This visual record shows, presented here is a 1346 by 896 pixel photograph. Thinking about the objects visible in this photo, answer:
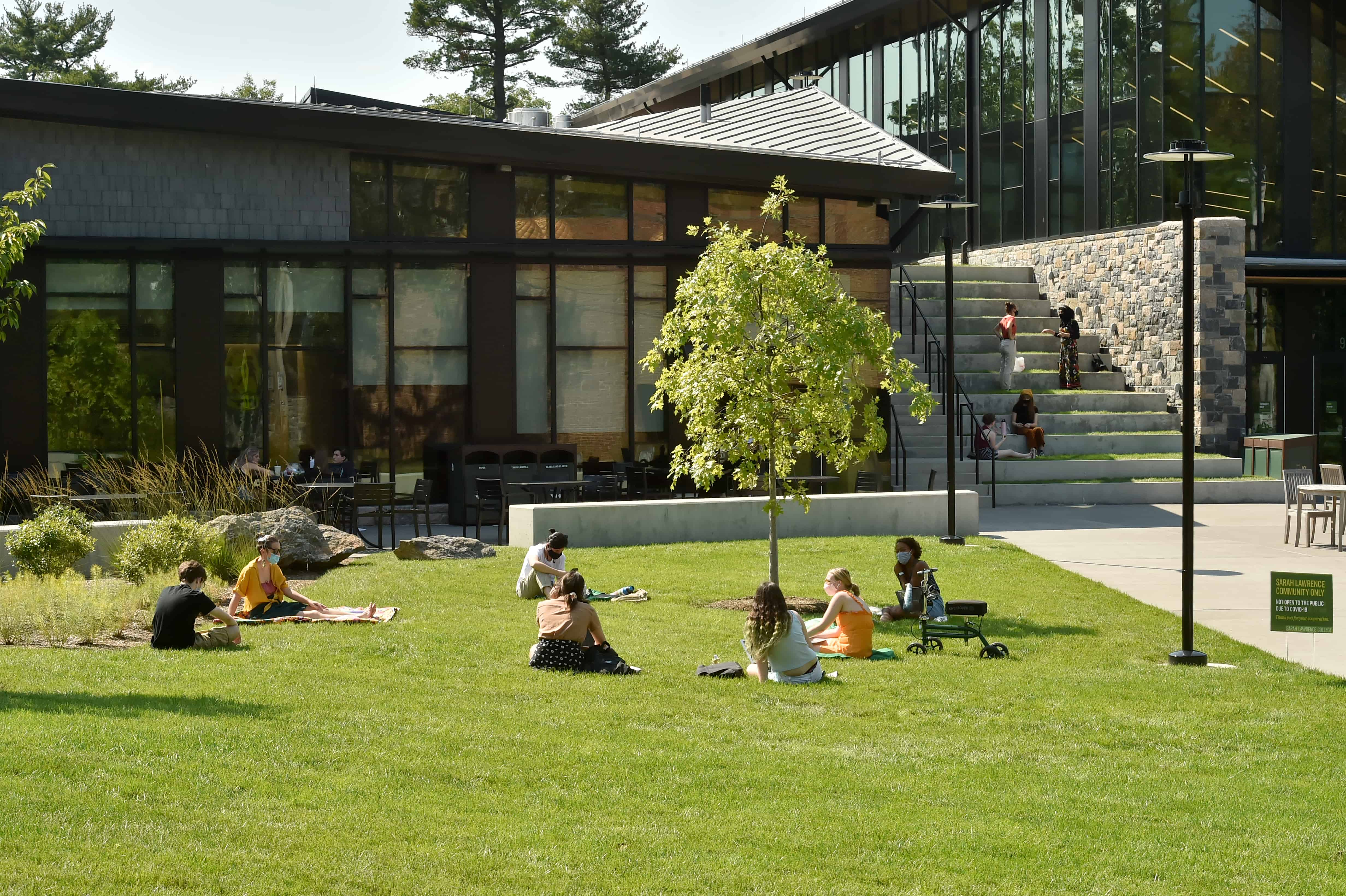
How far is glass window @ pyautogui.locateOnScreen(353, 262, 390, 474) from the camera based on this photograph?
2280 centimetres

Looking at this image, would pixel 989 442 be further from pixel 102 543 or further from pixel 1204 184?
pixel 102 543

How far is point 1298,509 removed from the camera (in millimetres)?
19266

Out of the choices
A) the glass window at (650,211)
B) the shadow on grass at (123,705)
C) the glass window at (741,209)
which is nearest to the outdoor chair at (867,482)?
the glass window at (741,209)

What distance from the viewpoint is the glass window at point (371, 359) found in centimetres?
2280

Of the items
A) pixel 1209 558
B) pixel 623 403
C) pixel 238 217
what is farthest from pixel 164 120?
pixel 1209 558

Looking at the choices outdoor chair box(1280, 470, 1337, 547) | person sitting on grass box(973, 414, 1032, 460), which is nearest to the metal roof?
person sitting on grass box(973, 414, 1032, 460)

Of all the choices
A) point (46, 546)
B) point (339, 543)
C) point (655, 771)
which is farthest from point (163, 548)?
point (655, 771)

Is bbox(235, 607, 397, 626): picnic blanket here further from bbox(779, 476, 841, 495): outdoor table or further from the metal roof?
the metal roof

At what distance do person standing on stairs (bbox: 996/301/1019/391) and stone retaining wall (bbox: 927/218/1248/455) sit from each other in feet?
10.2

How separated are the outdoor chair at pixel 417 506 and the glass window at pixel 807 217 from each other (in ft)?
26.0

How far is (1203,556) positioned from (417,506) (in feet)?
36.7

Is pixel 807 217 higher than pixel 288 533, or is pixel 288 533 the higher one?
pixel 807 217

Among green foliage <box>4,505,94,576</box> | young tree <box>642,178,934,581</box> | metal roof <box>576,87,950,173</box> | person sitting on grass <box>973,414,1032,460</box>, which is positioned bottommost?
green foliage <box>4,505,94,576</box>

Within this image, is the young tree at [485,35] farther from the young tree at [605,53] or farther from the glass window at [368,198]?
the glass window at [368,198]
